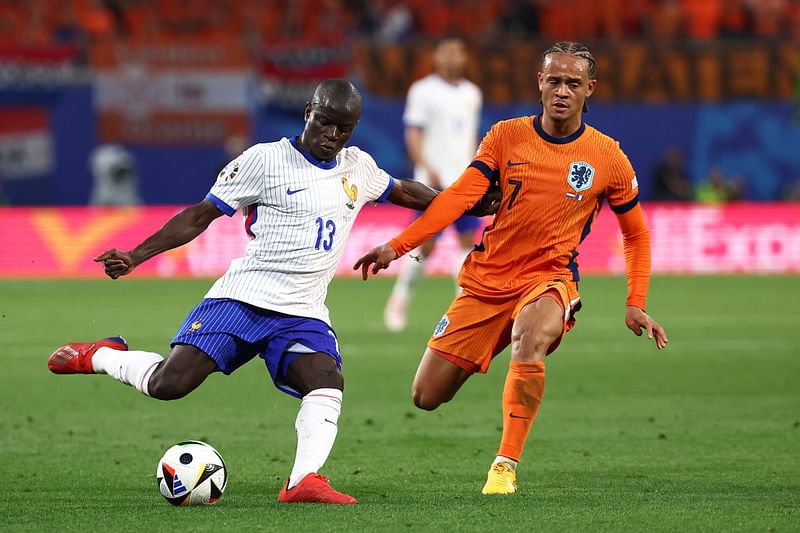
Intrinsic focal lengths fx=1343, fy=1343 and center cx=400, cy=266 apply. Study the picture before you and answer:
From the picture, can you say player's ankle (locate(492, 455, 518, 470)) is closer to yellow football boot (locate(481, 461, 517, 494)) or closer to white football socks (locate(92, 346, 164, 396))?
yellow football boot (locate(481, 461, 517, 494))

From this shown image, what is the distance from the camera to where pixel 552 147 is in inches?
252

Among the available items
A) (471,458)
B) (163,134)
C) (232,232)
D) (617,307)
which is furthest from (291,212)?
(163,134)

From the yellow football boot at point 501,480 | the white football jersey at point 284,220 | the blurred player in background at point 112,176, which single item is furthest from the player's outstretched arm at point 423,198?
the blurred player in background at point 112,176

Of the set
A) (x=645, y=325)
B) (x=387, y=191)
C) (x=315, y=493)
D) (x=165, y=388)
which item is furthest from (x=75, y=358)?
(x=645, y=325)

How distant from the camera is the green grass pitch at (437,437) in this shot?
5441 mm

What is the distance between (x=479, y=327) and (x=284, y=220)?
120 cm

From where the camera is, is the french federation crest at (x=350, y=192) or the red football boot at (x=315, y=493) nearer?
the red football boot at (x=315, y=493)

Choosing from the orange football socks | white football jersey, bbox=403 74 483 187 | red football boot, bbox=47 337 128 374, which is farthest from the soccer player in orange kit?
white football jersey, bbox=403 74 483 187

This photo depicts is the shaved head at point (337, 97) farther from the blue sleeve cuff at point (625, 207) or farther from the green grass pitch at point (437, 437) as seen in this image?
the green grass pitch at point (437, 437)

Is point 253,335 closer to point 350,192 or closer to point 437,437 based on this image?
point 350,192

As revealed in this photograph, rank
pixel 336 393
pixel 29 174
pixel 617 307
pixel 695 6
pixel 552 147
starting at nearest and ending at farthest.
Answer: pixel 336 393 < pixel 552 147 < pixel 617 307 < pixel 29 174 < pixel 695 6

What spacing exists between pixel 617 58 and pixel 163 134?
774cm

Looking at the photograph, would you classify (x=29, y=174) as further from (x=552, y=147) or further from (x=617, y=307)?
(x=552, y=147)

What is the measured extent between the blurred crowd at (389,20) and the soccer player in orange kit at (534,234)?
629 inches
